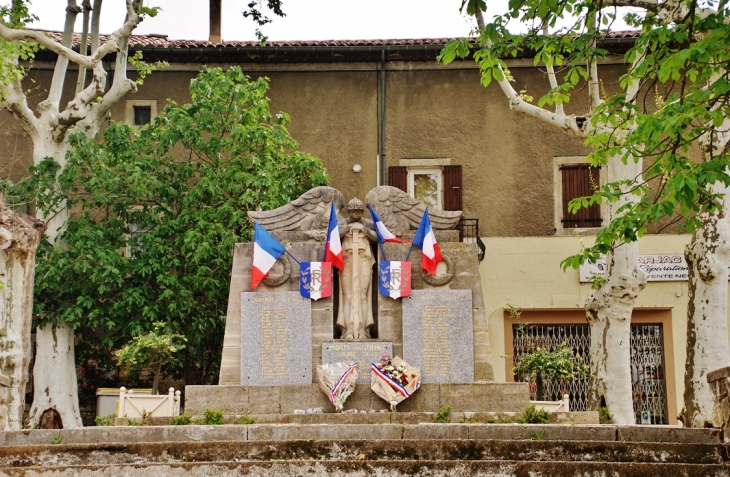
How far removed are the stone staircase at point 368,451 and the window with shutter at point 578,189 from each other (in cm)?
1352

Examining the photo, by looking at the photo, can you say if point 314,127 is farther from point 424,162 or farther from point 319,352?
point 319,352

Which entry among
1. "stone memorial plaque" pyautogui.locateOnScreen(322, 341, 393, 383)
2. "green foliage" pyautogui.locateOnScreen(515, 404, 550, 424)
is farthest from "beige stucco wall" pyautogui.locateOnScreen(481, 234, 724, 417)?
"green foliage" pyautogui.locateOnScreen(515, 404, 550, 424)

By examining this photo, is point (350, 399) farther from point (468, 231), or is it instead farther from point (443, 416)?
point (468, 231)

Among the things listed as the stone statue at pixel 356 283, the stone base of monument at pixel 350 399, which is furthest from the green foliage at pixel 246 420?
the stone statue at pixel 356 283

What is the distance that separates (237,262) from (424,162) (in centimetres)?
1037

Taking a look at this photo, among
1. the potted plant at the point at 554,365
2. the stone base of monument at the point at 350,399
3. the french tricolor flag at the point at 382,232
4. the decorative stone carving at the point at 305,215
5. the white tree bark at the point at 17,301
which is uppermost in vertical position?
the decorative stone carving at the point at 305,215

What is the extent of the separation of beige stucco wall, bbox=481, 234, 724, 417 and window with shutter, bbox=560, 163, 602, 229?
41 cm

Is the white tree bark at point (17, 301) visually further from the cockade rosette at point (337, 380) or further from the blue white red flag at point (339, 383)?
the blue white red flag at point (339, 383)

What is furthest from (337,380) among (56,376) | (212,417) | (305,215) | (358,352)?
(56,376)

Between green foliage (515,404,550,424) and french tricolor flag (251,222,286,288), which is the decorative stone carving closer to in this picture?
french tricolor flag (251,222,286,288)

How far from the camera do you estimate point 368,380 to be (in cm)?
1633

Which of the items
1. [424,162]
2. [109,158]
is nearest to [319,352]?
[109,158]

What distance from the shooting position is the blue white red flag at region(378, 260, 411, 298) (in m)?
16.8

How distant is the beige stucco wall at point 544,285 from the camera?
25219 millimetres
